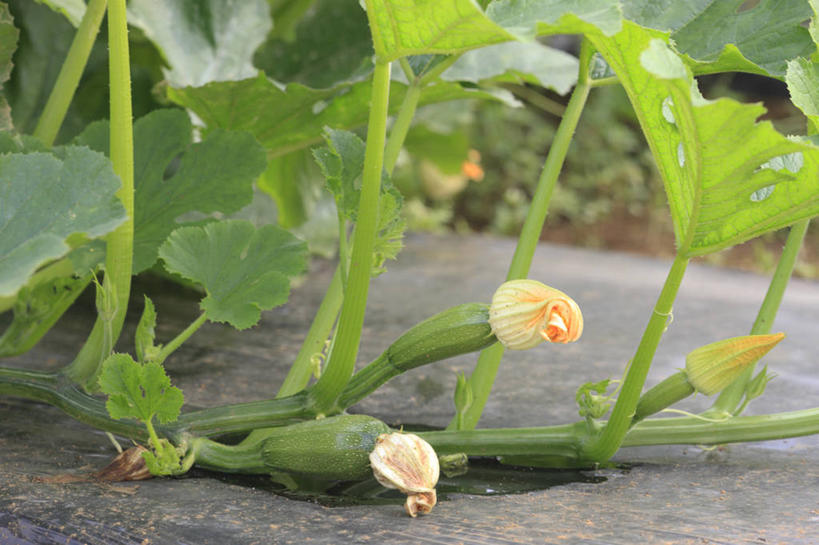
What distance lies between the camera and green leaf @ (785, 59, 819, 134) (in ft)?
2.77

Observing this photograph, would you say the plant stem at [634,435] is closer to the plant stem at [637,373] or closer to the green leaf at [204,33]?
the plant stem at [637,373]

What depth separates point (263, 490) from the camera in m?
0.90

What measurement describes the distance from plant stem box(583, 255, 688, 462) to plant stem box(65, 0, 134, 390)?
502mm

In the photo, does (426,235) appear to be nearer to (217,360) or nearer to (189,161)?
(217,360)

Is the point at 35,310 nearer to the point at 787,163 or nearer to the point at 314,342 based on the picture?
the point at 314,342

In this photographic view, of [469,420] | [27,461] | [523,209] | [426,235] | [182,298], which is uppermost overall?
[523,209]

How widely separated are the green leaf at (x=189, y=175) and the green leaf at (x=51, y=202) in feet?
0.79

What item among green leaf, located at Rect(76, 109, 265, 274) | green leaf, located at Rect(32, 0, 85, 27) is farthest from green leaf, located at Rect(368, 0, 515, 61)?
green leaf, located at Rect(32, 0, 85, 27)

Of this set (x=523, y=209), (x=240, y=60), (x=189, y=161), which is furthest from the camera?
(x=523, y=209)

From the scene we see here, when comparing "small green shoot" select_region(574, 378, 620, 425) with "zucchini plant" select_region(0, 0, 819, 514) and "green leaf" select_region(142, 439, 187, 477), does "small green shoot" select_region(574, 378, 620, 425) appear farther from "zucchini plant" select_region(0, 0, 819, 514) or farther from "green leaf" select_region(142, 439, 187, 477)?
"green leaf" select_region(142, 439, 187, 477)

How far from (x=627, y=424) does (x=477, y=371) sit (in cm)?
20

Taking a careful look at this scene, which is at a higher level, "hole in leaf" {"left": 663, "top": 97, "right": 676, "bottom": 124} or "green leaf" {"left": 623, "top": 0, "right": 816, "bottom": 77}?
"green leaf" {"left": 623, "top": 0, "right": 816, "bottom": 77}

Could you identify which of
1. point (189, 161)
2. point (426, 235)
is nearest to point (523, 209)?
point (426, 235)

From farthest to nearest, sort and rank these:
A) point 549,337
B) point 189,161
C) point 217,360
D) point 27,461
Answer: point 217,360
point 189,161
point 27,461
point 549,337
